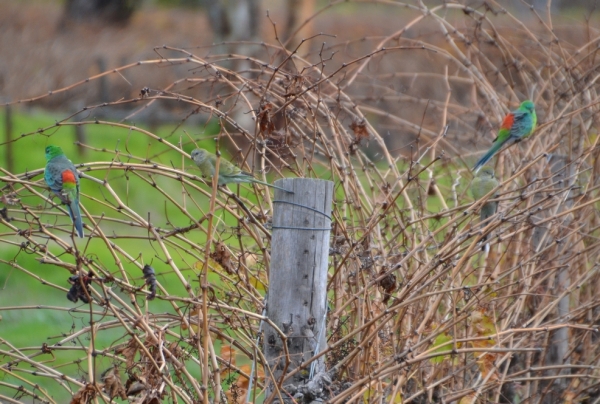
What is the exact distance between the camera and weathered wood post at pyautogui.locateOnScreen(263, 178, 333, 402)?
362 centimetres

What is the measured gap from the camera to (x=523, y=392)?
17.3ft

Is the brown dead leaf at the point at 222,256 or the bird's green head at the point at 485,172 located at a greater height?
the bird's green head at the point at 485,172

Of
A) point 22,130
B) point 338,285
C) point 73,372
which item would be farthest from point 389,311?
point 22,130

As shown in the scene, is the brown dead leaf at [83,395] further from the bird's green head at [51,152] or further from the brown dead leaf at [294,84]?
the bird's green head at [51,152]

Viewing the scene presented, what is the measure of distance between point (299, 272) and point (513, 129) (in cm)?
225

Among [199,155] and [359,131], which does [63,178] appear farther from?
[359,131]

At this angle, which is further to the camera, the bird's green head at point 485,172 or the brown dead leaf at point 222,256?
the bird's green head at point 485,172

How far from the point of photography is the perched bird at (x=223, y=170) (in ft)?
13.8

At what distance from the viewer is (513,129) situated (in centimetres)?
512

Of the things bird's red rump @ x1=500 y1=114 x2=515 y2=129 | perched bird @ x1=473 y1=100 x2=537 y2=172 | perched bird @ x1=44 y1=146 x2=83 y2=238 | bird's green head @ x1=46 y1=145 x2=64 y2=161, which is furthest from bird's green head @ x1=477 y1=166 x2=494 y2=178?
bird's green head @ x1=46 y1=145 x2=64 y2=161

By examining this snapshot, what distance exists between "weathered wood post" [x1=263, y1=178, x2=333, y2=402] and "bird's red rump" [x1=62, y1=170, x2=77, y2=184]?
1283mm

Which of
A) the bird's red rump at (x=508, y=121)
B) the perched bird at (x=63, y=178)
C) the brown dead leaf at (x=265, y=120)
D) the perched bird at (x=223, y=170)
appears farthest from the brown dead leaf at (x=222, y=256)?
the bird's red rump at (x=508, y=121)

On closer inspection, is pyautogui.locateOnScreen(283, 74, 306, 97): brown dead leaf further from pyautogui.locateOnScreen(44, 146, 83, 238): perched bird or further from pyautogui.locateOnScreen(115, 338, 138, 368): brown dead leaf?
pyautogui.locateOnScreen(115, 338, 138, 368): brown dead leaf

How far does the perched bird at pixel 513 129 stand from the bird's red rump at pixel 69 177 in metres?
2.64
